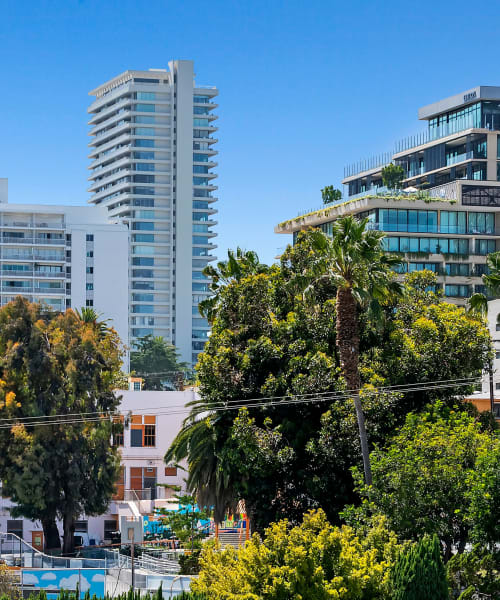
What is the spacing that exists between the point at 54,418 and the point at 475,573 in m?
34.1

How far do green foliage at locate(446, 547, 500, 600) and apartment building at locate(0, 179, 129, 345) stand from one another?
13834 cm

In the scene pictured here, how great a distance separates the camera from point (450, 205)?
12169cm

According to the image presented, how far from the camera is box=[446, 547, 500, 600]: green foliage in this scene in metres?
36.7

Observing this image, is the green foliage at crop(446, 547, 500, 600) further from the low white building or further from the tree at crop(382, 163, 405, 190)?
the tree at crop(382, 163, 405, 190)

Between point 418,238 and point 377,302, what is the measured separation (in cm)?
7527

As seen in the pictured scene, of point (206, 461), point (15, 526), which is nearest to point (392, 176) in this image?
point (15, 526)

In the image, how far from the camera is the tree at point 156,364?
573 feet

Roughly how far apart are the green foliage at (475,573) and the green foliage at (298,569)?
11.6 ft

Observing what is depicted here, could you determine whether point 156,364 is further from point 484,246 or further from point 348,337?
point 348,337

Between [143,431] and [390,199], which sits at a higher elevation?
[390,199]

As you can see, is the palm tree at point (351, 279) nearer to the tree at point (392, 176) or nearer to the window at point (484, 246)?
the window at point (484, 246)

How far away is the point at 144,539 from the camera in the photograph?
6506cm

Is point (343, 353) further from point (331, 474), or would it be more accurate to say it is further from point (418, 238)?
point (418, 238)

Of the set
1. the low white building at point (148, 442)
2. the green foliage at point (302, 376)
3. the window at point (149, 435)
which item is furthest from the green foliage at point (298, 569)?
the window at point (149, 435)
